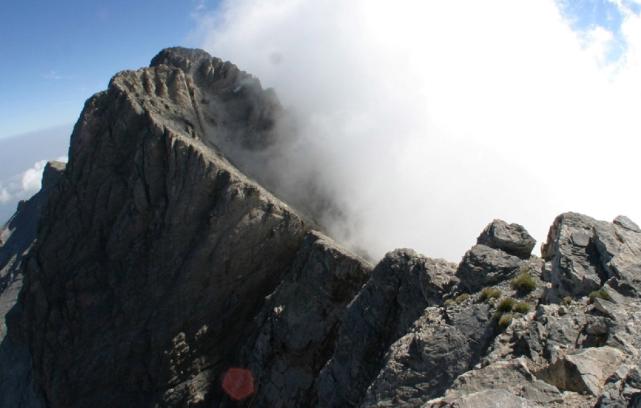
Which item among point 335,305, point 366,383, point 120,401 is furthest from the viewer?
point 120,401

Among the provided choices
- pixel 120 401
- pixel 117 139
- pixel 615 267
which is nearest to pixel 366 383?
pixel 615 267

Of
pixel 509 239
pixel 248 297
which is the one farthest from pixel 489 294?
pixel 248 297

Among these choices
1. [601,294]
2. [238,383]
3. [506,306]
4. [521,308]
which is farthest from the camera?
[238,383]

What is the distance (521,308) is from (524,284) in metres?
3.29

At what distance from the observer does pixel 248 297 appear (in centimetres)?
6256

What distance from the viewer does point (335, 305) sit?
5153 cm

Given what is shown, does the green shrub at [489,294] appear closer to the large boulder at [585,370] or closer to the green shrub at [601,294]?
the green shrub at [601,294]

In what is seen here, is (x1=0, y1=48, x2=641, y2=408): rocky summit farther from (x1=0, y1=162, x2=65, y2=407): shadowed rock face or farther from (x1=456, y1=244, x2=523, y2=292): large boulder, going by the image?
(x1=0, y1=162, x2=65, y2=407): shadowed rock face

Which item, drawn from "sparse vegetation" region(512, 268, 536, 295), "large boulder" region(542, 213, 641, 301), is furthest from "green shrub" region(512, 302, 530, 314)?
"sparse vegetation" region(512, 268, 536, 295)

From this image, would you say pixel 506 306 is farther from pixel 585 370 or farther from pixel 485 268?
pixel 585 370

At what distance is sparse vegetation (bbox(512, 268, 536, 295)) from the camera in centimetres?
2662

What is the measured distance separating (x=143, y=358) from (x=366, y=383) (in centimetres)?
4092

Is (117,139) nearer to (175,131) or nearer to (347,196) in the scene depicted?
(175,131)

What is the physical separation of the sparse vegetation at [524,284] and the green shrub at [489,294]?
42.3 inches
